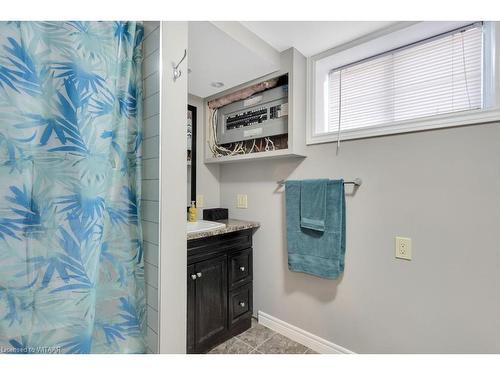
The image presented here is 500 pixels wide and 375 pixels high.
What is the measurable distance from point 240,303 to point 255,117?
5.09ft

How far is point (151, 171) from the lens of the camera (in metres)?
0.99

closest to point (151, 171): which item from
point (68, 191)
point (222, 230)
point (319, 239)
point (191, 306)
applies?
point (68, 191)

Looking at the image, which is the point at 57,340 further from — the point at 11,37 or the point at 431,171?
the point at 431,171

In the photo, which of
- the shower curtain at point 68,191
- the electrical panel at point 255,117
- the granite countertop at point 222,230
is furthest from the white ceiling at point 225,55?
the granite countertop at point 222,230

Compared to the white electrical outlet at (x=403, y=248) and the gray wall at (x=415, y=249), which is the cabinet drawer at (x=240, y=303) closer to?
the gray wall at (x=415, y=249)

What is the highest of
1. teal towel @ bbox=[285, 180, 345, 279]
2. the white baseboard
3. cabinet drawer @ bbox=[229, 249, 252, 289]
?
teal towel @ bbox=[285, 180, 345, 279]

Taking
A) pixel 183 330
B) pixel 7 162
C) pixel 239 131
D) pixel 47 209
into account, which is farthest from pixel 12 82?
pixel 239 131

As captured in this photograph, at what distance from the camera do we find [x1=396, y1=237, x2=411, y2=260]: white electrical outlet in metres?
1.33

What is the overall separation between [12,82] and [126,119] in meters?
0.34

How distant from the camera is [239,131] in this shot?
2064 millimetres

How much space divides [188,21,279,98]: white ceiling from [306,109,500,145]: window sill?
0.70m

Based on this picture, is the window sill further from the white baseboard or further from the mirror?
the white baseboard

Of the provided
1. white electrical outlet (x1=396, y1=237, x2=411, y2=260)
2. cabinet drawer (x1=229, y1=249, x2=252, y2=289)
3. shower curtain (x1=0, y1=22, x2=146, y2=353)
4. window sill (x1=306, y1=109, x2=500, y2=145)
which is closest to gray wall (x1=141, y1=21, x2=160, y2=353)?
shower curtain (x1=0, y1=22, x2=146, y2=353)
